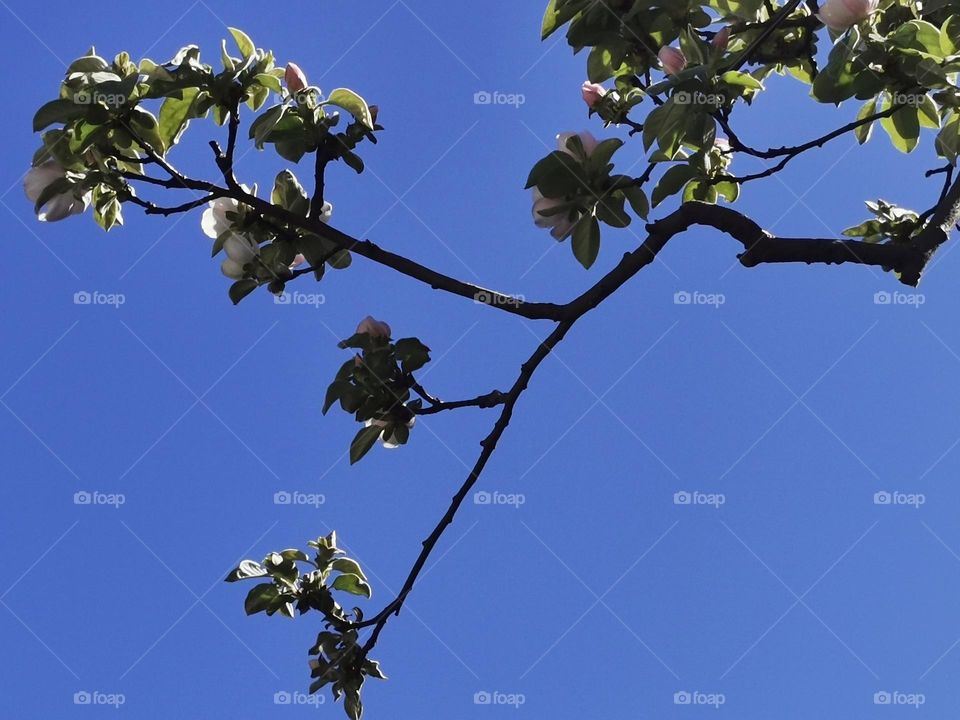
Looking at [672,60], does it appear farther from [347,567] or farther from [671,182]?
[347,567]

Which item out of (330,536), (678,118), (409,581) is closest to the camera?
(678,118)

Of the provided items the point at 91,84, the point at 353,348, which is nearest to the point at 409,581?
the point at 353,348

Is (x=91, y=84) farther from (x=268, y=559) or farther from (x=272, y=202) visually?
(x=268, y=559)

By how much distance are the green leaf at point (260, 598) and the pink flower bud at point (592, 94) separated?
1008 mm

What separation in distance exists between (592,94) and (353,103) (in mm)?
529

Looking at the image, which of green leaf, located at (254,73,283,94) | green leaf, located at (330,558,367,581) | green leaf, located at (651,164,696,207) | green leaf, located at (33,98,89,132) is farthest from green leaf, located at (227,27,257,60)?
green leaf, located at (330,558,367,581)

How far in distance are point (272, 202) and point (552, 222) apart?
1.45ft

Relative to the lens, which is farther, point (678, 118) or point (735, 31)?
point (735, 31)

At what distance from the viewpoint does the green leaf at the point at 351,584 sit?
1.56 metres

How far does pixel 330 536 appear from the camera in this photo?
160 cm

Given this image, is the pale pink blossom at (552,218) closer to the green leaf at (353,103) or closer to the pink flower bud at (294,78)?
the green leaf at (353,103)

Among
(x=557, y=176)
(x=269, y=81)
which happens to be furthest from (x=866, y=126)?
(x=269, y=81)

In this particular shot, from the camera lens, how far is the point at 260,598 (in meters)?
1.50

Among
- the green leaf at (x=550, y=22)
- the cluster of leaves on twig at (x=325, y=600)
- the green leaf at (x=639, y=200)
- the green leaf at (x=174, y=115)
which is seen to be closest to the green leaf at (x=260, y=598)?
the cluster of leaves on twig at (x=325, y=600)
